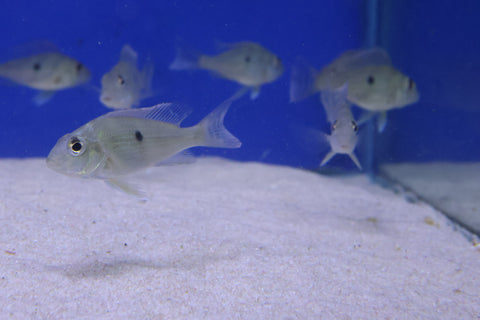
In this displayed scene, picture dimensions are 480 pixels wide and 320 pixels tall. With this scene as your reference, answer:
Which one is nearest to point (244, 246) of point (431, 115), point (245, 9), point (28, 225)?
point (28, 225)

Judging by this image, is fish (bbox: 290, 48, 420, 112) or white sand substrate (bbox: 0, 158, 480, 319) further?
fish (bbox: 290, 48, 420, 112)

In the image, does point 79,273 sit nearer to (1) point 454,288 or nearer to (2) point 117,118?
(2) point 117,118

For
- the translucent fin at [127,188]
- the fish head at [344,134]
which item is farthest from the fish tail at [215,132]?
the fish head at [344,134]

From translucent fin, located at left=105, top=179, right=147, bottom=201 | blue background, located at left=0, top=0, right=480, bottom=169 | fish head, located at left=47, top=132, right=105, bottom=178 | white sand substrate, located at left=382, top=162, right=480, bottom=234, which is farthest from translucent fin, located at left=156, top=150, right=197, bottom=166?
white sand substrate, located at left=382, top=162, right=480, bottom=234

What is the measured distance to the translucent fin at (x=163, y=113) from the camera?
6.93ft

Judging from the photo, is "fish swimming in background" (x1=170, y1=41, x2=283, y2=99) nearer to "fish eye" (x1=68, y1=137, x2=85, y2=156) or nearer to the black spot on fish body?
the black spot on fish body

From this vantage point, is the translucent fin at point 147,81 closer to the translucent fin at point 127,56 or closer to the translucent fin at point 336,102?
the translucent fin at point 127,56

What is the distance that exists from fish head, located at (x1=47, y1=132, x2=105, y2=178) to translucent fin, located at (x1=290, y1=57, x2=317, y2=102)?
9.10 ft

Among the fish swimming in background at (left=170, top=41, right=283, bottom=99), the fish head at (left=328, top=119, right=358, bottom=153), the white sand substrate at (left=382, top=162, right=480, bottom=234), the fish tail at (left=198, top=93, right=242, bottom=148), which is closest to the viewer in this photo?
the fish tail at (left=198, top=93, right=242, bottom=148)

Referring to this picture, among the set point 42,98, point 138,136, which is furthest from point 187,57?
point 138,136

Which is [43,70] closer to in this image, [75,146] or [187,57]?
[187,57]

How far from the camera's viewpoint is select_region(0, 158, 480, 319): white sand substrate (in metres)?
1.98

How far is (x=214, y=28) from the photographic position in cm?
561

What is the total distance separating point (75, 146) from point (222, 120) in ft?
2.77
